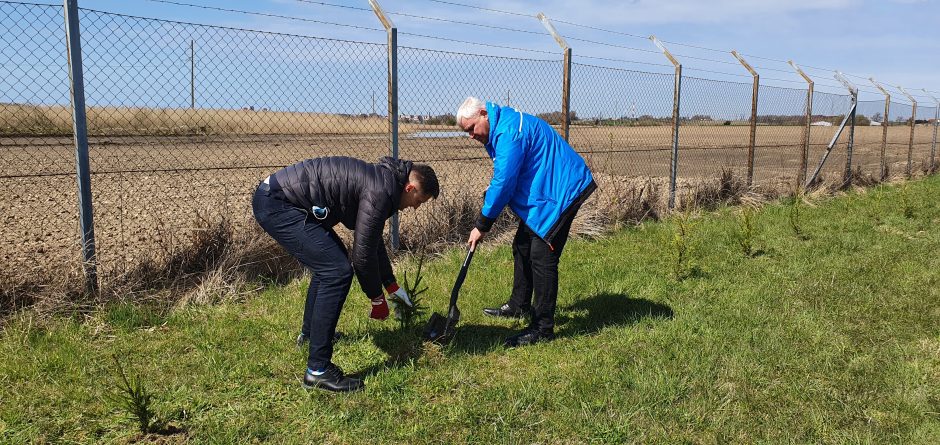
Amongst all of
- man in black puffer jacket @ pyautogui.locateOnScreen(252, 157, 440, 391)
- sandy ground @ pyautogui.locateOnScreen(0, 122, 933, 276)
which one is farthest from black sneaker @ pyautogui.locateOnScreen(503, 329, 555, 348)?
sandy ground @ pyautogui.locateOnScreen(0, 122, 933, 276)

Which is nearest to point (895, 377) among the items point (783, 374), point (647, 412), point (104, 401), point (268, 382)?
point (783, 374)

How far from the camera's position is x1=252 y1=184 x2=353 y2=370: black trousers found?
354 cm

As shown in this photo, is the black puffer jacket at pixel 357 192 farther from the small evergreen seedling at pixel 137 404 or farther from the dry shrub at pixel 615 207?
the dry shrub at pixel 615 207

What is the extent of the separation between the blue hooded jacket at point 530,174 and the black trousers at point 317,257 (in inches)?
40.4

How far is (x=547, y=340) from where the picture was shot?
4418 millimetres

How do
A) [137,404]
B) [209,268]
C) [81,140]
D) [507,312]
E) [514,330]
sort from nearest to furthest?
1. [137,404]
2. [81,140]
3. [514,330]
4. [507,312]
5. [209,268]

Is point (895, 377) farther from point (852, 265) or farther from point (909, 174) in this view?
point (909, 174)

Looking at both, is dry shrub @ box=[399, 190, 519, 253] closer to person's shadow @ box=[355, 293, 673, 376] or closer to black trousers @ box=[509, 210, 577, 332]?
person's shadow @ box=[355, 293, 673, 376]

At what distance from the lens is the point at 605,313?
501 centimetres

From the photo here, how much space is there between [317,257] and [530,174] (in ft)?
4.83

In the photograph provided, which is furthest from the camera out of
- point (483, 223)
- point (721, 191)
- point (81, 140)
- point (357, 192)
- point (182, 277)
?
point (721, 191)

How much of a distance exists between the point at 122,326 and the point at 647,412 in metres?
3.43

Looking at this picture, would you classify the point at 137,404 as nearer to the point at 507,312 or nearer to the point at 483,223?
the point at 483,223

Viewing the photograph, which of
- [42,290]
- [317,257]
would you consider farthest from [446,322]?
[42,290]
